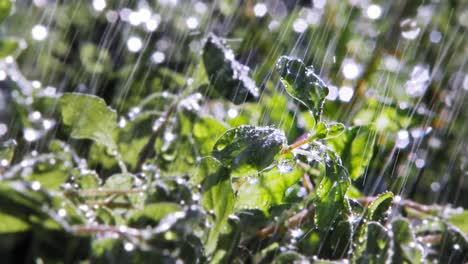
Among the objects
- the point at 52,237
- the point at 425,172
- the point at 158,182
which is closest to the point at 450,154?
the point at 425,172

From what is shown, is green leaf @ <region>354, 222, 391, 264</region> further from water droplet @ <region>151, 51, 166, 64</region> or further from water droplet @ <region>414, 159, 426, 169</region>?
water droplet @ <region>151, 51, 166, 64</region>

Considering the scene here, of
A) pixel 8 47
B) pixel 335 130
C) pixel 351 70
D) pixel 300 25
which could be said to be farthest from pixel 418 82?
pixel 8 47

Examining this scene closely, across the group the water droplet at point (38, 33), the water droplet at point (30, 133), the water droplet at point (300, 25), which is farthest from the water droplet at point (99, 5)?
the water droplet at point (30, 133)

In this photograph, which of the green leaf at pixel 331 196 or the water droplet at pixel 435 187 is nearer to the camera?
the green leaf at pixel 331 196

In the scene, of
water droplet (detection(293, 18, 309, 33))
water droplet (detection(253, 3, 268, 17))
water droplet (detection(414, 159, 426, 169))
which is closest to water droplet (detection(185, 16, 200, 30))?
water droplet (detection(253, 3, 268, 17))

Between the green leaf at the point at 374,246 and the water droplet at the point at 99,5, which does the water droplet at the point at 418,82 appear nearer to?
the green leaf at the point at 374,246

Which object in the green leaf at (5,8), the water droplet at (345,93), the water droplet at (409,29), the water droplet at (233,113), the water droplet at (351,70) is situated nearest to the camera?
A: the green leaf at (5,8)

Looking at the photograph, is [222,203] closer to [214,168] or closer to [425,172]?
[214,168]
